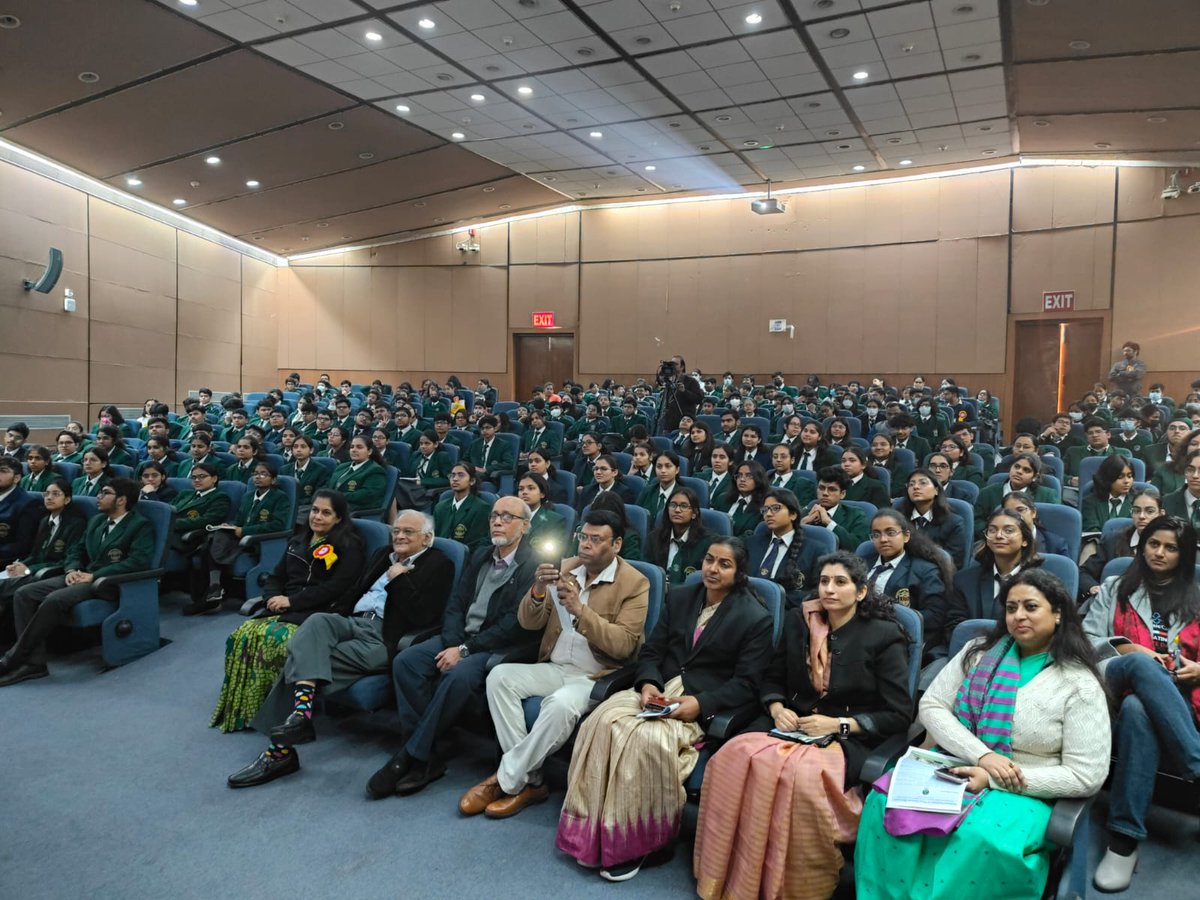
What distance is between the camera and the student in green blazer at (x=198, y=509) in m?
5.27

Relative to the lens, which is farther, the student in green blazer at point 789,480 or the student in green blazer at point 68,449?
the student in green blazer at point 68,449

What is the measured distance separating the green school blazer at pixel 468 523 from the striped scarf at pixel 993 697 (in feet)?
9.94

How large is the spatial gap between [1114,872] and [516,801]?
1801 mm

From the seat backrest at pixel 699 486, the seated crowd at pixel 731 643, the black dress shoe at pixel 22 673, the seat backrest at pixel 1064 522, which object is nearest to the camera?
the seated crowd at pixel 731 643

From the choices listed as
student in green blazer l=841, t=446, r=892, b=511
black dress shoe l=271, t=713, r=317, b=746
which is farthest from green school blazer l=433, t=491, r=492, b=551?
student in green blazer l=841, t=446, r=892, b=511

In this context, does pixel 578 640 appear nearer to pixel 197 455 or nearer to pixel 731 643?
pixel 731 643

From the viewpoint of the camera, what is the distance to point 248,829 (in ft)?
8.97

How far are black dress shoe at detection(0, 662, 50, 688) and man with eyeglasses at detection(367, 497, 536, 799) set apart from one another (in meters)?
2.30

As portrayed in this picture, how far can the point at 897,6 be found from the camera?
731 cm

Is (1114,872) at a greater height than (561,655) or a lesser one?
lesser

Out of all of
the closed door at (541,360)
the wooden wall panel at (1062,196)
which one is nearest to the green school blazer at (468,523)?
the wooden wall panel at (1062,196)

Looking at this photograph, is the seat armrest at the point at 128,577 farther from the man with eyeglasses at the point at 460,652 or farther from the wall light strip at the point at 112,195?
the wall light strip at the point at 112,195

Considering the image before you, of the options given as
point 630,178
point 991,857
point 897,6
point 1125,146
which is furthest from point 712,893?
point 630,178

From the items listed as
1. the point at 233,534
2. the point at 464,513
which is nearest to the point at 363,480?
the point at 233,534
